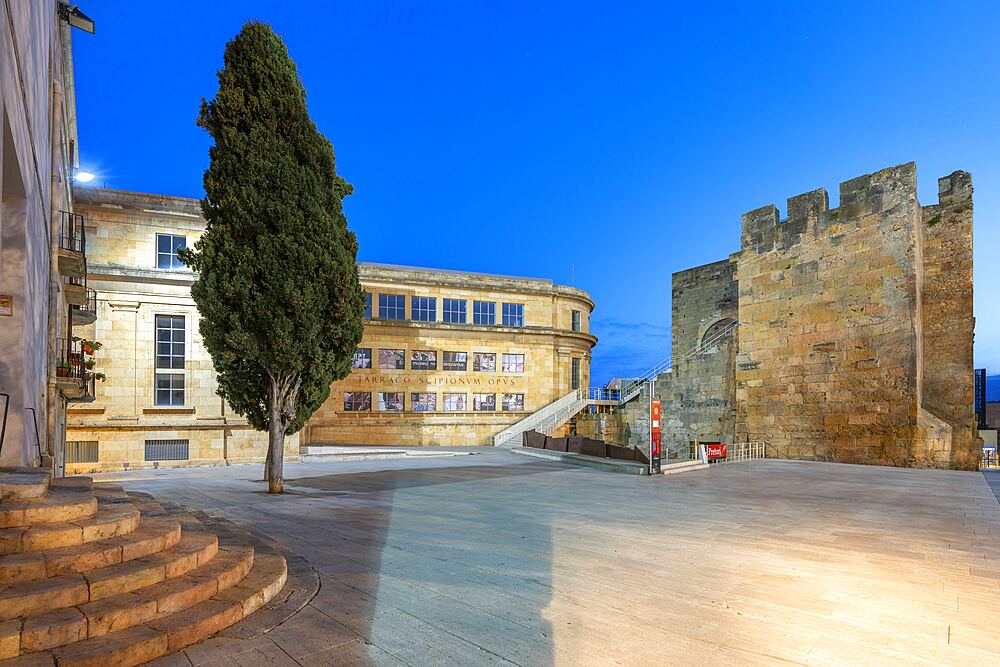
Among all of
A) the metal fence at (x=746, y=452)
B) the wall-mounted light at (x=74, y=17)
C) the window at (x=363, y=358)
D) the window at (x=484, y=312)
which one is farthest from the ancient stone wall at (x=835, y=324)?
the wall-mounted light at (x=74, y=17)

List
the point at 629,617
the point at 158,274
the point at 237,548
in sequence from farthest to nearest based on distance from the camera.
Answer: the point at 158,274 < the point at 237,548 < the point at 629,617

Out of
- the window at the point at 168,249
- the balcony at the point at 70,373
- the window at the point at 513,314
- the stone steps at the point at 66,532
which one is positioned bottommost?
the stone steps at the point at 66,532

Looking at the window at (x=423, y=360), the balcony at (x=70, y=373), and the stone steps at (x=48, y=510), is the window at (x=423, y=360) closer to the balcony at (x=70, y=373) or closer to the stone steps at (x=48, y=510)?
the balcony at (x=70, y=373)

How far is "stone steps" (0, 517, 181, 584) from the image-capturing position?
3594 mm

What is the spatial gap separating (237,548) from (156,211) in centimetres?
1815

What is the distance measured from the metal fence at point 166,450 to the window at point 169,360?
1.35 meters

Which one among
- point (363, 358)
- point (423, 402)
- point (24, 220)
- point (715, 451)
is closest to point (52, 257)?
point (24, 220)

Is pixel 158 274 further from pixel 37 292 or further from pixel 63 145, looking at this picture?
pixel 37 292

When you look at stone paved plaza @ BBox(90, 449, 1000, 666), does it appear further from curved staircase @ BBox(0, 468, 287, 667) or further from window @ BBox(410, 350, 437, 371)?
window @ BBox(410, 350, 437, 371)

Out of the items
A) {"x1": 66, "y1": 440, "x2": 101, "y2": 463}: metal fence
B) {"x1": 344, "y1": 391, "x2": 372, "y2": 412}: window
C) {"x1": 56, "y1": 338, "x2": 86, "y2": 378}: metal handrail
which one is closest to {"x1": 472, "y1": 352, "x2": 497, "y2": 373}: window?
{"x1": 344, "y1": 391, "x2": 372, "y2": 412}: window

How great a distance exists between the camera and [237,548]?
5.18 metres

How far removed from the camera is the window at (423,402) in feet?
96.6

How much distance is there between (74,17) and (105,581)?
49.2 feet

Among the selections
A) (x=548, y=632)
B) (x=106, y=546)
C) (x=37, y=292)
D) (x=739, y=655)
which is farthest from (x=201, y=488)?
(x=739, y=655)
